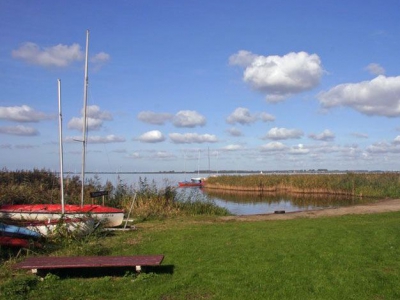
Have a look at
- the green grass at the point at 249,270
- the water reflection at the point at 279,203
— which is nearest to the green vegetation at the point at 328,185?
the water reflection at the point at 279,203

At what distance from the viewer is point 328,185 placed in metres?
39.4

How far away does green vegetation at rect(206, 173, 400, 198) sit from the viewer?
35594mm

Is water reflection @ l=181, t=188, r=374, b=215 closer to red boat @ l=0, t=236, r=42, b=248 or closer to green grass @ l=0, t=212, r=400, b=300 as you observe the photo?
green grass @ l=0, t=212, r=400, b=300

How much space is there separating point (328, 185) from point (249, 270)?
33.7 metres

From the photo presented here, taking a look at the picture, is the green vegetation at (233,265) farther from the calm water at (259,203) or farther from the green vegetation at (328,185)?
the green vegetation at (328,185)

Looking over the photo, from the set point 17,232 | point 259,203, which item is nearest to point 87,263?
point 17,232

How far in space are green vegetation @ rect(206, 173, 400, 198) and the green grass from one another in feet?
82.3

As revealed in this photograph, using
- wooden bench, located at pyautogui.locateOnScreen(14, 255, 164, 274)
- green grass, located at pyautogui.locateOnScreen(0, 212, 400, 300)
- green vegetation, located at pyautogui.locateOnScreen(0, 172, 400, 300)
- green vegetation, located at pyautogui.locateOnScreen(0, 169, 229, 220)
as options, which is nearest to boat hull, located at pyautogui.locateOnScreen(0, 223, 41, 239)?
green vegetation, located at pyautogui.locateOnScreen(0, 172, 400, 300)

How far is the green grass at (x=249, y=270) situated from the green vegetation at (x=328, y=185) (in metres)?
25.1

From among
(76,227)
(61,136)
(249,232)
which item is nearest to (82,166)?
(61,136)

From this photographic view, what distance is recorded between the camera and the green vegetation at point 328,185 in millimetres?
35594

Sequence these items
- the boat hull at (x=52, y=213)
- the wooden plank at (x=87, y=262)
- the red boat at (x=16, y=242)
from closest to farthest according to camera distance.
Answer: the wooden plank at (x=87, y=262), the red boat at (x=16, y=242), the boat hull at (x=52, y=213)

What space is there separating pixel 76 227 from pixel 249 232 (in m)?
4.84

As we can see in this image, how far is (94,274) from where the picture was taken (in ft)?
25.6
